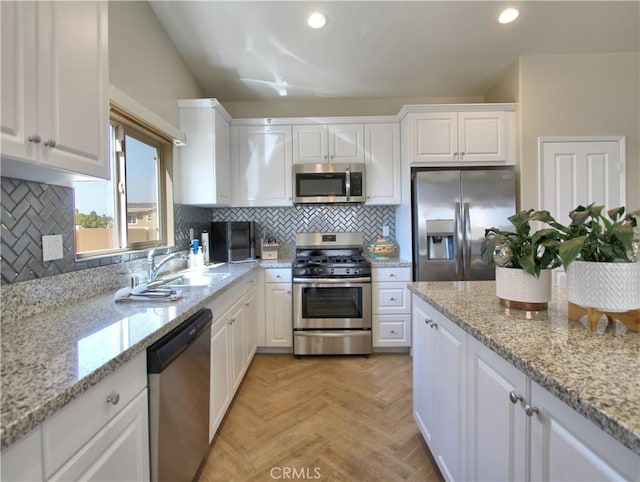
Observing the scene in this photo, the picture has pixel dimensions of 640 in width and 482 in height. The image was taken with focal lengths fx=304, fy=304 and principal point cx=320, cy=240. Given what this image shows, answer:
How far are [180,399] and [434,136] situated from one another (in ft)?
9.55

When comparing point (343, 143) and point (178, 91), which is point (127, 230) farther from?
point (343, 143)

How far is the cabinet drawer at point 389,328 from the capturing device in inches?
116

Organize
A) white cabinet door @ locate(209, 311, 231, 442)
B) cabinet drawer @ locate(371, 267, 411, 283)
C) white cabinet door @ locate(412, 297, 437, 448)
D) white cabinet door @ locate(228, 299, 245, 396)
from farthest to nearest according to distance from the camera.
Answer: cabinet drawer @ locate(371, 267, 411, 283) < white cabinet door @ locate(228, 299, 245, 396) < white cabinet door @ locate(209, 311, 231, 442) < white cabinet door @ locate(412, 297, 437, 448)

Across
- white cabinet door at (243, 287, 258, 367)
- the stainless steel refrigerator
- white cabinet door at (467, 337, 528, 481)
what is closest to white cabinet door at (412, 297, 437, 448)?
white cabinet door at (467, 337, 528, 481)

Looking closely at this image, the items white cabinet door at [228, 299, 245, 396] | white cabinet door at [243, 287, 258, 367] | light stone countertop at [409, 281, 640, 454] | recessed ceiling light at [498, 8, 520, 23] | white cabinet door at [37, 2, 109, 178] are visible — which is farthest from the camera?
white cabinet door at [243, 287, 258, 367]

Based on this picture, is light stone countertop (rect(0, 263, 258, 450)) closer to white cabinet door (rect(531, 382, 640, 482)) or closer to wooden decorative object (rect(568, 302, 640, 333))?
white cabinet door (rect(531, 382, 640, 482))

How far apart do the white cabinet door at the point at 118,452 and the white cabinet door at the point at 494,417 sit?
116cm

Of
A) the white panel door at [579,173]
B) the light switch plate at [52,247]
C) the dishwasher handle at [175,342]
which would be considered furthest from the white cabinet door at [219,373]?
the white panel door at [579,173]

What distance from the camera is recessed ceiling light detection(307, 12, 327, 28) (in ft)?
7.15

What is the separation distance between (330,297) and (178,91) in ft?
7.53

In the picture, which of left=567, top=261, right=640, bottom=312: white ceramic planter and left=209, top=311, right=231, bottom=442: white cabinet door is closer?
left=567, top=261, right=640, bottom=312: white ceramic planter

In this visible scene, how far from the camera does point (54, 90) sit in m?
1.03

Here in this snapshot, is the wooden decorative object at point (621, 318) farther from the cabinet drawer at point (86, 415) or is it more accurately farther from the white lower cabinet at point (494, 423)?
the cabinet drawer at point (86, 415)

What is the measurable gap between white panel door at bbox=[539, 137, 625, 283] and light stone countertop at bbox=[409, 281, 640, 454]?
6.70ft
